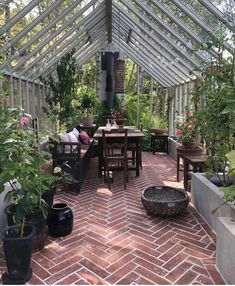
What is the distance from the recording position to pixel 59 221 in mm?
3240

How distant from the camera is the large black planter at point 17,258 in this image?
243 cm

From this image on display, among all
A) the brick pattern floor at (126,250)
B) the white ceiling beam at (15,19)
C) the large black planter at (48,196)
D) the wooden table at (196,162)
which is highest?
the white ceiling beam at (15,19)

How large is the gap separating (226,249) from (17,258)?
1713 millimetres

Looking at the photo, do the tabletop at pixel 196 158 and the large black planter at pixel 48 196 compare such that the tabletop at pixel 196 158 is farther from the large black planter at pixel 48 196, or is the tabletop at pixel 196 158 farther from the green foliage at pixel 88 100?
the green foliage at pixel 88 100

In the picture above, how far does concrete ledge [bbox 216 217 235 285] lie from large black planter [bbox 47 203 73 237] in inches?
62.8

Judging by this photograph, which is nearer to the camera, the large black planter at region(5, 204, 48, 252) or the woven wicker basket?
the large black planter at region(5, 204, 48, 252)

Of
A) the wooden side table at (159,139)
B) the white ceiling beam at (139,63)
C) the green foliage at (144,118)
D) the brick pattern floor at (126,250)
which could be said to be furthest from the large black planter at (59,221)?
the white ceiling beam at (139,63)

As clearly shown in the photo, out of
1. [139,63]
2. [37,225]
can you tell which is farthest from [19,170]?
[139,63]

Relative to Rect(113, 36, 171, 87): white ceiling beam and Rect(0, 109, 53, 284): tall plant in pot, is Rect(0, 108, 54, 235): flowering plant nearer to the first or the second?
Rect(0, 109, 53, 284): tall plant in pot

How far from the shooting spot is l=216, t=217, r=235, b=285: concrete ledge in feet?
7.53

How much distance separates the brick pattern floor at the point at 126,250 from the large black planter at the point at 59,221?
0.25 feet

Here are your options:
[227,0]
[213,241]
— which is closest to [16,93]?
[227,0]

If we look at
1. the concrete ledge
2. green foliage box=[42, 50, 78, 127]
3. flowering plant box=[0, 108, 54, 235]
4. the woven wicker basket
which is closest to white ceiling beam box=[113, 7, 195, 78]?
green foliage box=[42, 50, 78, 127]

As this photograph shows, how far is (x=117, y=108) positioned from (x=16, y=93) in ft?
16.4
